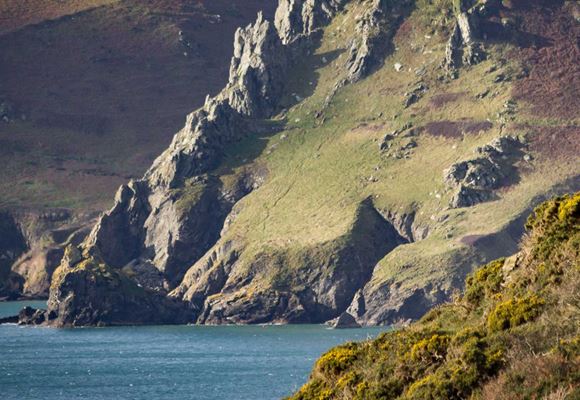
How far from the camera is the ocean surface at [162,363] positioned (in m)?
129

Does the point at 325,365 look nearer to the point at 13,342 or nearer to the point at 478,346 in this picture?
the point at 478,346

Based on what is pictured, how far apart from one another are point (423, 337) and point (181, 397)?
76.1 meters

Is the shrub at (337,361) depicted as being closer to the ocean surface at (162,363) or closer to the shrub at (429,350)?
the shrub at (429,350)

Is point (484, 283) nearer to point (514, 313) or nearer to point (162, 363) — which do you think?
point (514, 313)

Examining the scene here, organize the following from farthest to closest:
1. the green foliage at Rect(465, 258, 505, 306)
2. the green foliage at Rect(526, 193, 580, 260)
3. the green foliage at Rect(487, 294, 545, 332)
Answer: the green foliage at Rect(465, 258, 505, 306) → the green foliage at Rect(526, 193, 580, 260) → the green foliage at Rect(487, 294, 545, 332)

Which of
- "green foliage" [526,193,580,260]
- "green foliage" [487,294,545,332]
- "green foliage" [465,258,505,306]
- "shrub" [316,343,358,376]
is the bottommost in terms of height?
"shrub" [316,343,358,376]

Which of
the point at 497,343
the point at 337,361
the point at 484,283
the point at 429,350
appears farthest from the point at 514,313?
the point at 337,361

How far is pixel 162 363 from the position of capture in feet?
515

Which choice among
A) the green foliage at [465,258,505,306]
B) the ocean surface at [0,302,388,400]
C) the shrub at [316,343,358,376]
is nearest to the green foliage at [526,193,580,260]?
the green foliage at [465,258,505,306]

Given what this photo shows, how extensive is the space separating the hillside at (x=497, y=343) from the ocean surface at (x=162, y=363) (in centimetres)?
5863

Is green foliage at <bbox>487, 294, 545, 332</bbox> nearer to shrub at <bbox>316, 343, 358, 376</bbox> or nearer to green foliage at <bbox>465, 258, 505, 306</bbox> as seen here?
green foliage at <bbox>465, 258, 505, 306</bbox>

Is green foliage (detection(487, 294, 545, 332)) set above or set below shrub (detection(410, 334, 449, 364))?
above

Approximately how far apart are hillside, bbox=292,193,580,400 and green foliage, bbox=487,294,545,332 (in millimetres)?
29

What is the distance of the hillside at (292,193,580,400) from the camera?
4275cm
